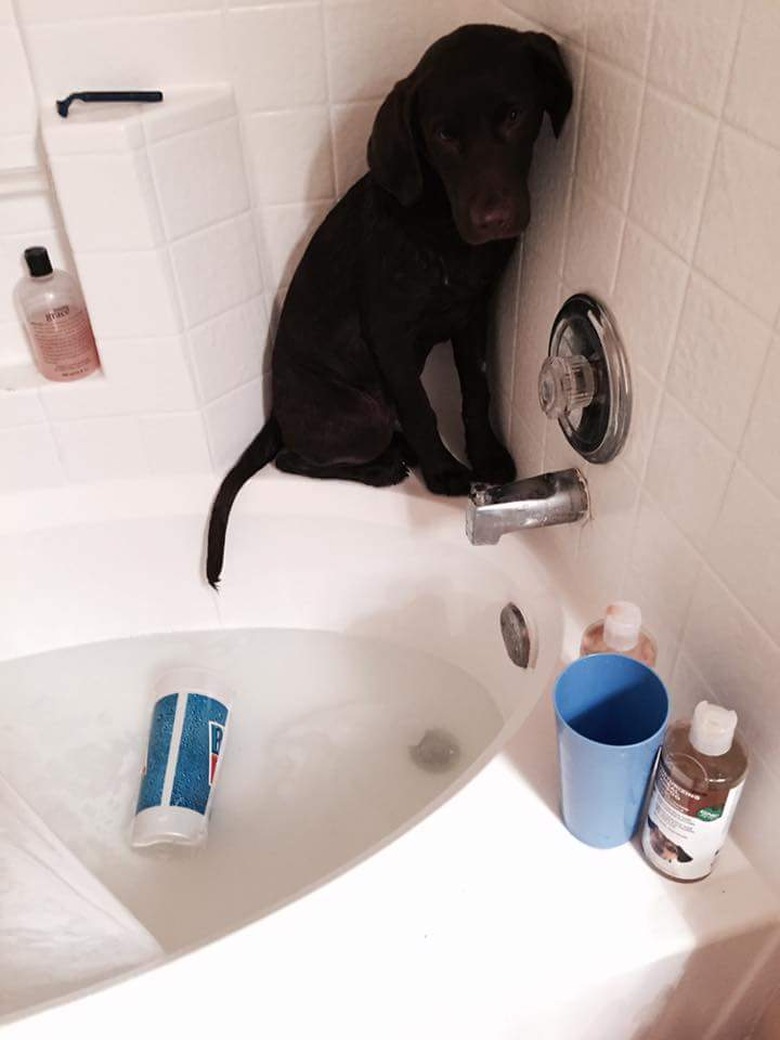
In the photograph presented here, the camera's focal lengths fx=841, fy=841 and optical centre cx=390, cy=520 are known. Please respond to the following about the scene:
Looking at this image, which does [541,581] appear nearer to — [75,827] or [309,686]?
[309,686]

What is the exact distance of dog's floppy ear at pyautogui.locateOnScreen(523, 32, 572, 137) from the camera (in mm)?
773

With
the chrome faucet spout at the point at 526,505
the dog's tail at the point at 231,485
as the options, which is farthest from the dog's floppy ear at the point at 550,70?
the dog's tail at the point at 231,485

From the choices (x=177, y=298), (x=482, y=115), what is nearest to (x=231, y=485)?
(x=177, y=298)

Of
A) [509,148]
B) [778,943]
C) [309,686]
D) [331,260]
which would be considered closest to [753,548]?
[778,943]

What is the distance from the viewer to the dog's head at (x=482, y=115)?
0.78 meters

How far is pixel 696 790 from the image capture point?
2.08 feet

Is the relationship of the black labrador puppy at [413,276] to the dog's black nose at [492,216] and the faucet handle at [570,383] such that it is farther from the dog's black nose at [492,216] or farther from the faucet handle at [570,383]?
Answer: the faucet handle at [570,383]

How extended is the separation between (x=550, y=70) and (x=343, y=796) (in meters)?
0.88

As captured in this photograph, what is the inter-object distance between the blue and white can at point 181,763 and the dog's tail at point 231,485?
164 mm

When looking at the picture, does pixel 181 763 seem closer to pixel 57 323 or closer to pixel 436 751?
pixel 436 751

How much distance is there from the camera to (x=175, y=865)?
105 cm

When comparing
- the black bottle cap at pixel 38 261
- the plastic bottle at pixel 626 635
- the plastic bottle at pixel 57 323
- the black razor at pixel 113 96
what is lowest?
the plastic bottle at pixel 626 635

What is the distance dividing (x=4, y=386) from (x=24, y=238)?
191 millimetres

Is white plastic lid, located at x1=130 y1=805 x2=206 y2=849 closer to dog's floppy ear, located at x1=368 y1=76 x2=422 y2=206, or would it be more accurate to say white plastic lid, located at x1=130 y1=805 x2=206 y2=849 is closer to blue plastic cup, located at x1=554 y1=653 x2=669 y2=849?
blue plastic cup, located at x1=554 y1=653 x2=669 y2=849
